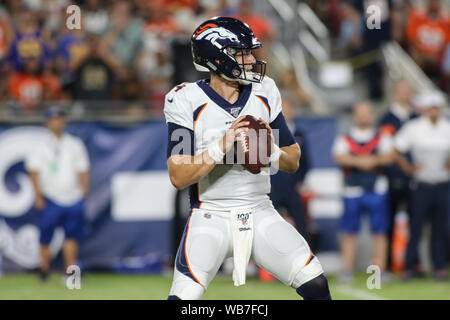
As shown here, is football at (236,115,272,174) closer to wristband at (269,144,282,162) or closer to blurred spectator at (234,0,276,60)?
wristband at (269,144,282,162)

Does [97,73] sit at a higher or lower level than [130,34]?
lower

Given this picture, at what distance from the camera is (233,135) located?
415cm

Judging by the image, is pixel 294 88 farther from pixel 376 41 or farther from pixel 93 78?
pixel 93 78

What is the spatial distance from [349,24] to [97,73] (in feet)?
15.6

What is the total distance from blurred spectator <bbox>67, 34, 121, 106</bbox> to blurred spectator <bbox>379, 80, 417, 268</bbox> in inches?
153

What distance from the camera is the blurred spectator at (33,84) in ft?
36.7

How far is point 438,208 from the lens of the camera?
30.6ft

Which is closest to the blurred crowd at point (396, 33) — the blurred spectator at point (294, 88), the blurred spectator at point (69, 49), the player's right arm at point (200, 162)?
the blurred spectator at point (294, 88)

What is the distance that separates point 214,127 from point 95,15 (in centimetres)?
908

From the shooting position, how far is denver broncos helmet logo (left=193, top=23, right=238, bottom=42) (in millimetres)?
4410

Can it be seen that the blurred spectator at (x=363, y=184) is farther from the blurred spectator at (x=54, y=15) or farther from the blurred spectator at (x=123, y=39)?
the blurred spectator at (x=54, y=15)

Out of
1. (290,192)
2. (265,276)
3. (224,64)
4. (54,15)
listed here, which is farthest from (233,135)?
(54,15)
